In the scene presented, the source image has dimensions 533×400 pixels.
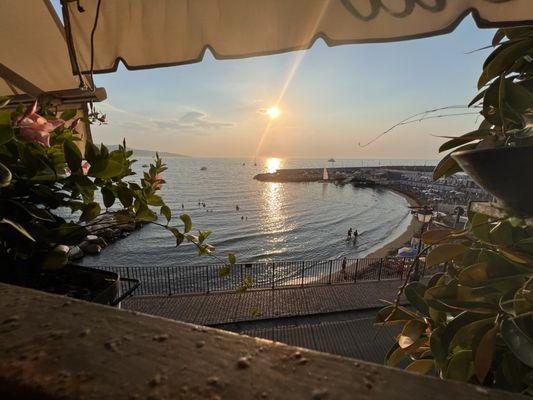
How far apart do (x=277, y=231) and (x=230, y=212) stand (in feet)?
45.4

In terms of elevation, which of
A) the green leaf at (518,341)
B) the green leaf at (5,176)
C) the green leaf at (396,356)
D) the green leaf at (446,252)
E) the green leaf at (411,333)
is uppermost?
the green leaf at (5,176)

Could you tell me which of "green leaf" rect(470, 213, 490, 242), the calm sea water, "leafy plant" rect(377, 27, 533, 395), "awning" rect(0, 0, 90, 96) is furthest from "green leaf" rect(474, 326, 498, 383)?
the calm sea water

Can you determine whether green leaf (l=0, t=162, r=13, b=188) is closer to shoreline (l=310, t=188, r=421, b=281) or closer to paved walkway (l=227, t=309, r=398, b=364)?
paved walkway (l=227, t=309, r=398, b=364)

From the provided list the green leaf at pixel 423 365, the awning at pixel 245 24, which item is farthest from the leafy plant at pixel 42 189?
the green leaf at pixel 423 365

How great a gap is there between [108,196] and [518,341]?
167 cm

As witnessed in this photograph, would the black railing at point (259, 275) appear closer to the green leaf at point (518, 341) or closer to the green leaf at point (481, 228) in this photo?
the green leaf at point (481, 228)

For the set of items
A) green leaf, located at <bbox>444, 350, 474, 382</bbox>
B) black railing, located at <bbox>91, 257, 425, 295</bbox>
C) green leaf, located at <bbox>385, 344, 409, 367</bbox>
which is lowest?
black railing, located at <bbox>91, 257, 425, 295</bbox>

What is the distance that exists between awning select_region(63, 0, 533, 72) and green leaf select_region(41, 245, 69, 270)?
4.60ft

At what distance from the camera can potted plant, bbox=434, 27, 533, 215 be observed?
0.86 meters

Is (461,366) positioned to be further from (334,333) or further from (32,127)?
(334,333)

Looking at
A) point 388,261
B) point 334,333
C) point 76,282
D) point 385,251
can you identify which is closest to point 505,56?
Answer: point 76,282

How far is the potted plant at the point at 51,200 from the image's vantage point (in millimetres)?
1166

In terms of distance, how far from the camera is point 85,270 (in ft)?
5.42

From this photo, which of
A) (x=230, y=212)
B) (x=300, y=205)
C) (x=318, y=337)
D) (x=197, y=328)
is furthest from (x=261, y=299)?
(x=300, y=205)
